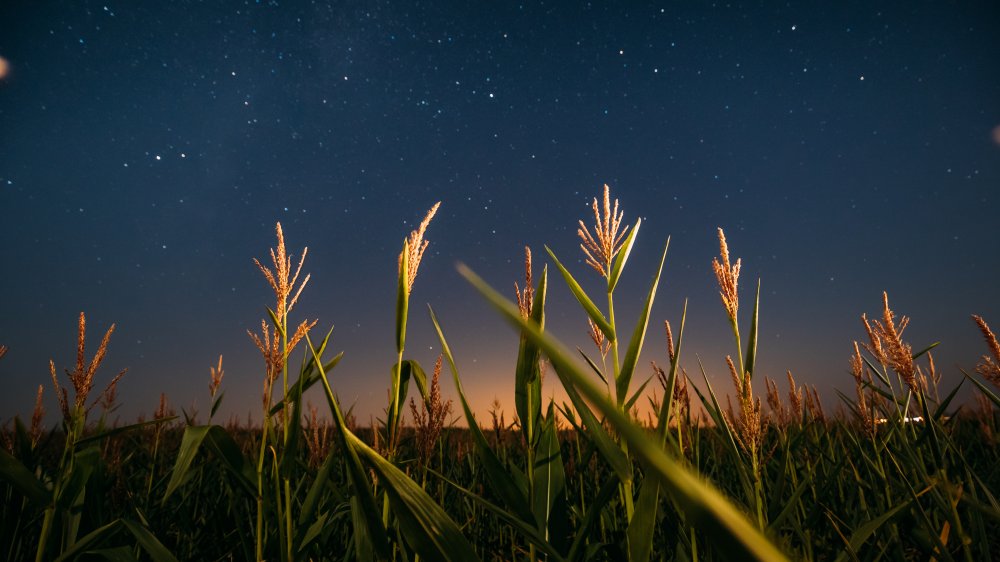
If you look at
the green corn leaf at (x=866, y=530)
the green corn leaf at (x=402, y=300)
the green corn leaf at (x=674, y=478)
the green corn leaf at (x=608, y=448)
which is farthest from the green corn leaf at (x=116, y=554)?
the green corn leaf at (x=866, y=530)

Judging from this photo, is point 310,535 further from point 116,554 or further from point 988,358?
point 988,358

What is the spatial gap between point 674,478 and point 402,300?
1141 millimetres

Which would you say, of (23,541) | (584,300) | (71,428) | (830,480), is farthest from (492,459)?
(23,541)

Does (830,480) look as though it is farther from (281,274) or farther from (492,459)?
(281,274)

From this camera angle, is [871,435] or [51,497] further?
[871,435]

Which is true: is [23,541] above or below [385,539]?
below

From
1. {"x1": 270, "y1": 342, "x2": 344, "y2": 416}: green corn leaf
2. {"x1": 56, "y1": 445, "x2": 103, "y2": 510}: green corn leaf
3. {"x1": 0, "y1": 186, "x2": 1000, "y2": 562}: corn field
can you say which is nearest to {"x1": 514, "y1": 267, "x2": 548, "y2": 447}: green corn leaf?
{"x1": 0, "y1": 186, "x2": 1000, "y2": 562}: corn field

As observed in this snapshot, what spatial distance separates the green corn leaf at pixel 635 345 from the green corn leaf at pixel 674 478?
0.85m

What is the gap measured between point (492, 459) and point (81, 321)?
6.43 feet

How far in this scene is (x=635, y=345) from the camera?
128 centimetres

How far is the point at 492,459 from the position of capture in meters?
1.40

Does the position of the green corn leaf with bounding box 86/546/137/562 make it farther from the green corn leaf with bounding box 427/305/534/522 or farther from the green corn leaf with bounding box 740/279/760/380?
the green corn leaf with bounding box 740/279/760/380

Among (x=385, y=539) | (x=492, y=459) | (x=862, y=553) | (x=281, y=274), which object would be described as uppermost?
(x=281, y=274)

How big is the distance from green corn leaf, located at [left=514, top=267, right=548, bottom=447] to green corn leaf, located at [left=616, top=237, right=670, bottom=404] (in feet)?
0.91
